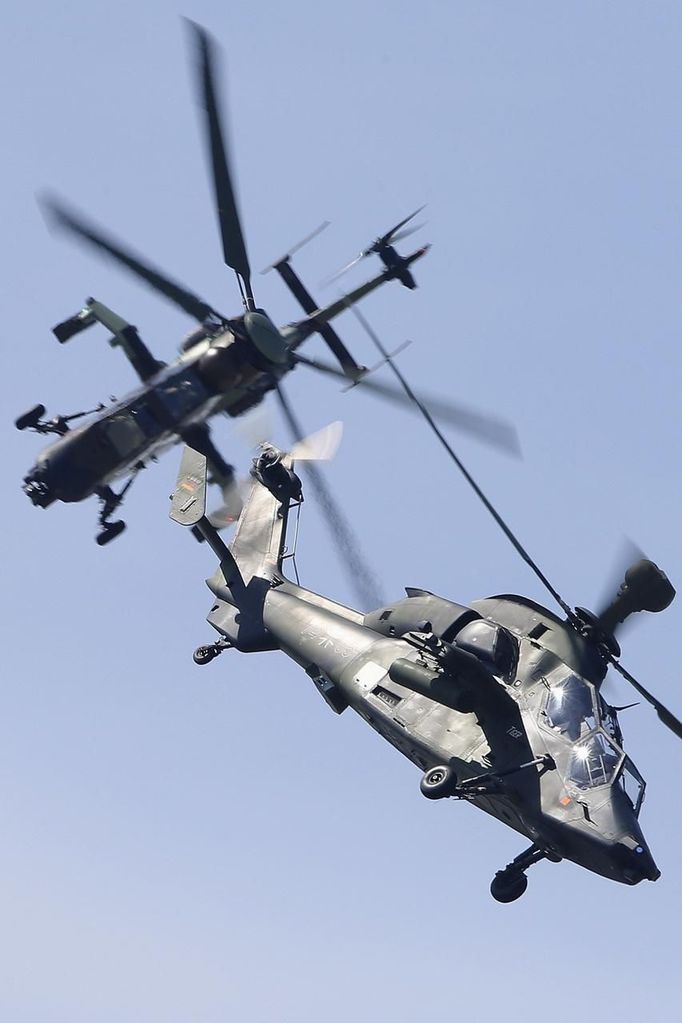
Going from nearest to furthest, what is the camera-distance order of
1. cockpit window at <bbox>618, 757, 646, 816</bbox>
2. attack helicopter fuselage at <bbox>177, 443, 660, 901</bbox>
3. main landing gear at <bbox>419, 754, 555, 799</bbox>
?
attack helicopter fuselage at <bbox>177, 443, 660, 901</bbox>
main landing gear at <bbox>419, 754, 555, 799</bbox>
cockpit window at <bbox>618, 757, 646, 816</bbox>

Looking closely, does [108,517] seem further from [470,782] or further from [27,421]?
[470,782]

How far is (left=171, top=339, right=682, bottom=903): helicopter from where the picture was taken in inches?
1222

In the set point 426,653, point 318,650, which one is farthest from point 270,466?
point 426,653

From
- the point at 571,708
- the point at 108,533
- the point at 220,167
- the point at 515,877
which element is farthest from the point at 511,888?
the point at 220,167

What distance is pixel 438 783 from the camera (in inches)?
1227

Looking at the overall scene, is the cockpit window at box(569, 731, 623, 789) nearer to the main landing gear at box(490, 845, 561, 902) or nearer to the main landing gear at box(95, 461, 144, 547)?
the main landing gear at box(490, 845, 561, 902)

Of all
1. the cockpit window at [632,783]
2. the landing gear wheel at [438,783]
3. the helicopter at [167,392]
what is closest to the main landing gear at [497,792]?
the landing gear wheel at [438,783]

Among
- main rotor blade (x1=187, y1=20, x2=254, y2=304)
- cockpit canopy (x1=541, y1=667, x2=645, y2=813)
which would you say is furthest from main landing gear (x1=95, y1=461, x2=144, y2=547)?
cockpit canopy (x1=541, y1=667, x2=645, y2=813)

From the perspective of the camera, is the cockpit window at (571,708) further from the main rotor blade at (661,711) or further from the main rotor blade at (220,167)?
the main rotor blade at (220,167)

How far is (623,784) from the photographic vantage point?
103 ft

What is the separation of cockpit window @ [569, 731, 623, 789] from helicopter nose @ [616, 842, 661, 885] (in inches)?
65.1

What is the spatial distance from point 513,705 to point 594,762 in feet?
7.86

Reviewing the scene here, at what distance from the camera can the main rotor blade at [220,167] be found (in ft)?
109

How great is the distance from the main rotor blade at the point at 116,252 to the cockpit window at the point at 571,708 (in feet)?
43.2
